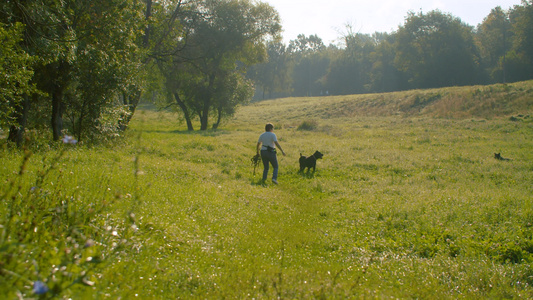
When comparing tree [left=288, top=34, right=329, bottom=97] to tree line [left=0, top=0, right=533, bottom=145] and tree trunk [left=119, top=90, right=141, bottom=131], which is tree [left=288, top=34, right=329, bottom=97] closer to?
tree line [left=0, top=0, right=533, bottom=145]

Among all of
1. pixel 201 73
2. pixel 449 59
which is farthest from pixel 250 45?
pixel 449 59

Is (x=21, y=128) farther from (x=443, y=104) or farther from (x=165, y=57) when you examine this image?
(x=443, y=104)

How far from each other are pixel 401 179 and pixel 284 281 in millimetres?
12035

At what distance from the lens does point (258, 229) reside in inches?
331

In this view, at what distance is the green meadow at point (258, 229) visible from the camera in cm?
402

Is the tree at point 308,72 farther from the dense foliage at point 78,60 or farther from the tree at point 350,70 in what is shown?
the dense foliage at point 78,60

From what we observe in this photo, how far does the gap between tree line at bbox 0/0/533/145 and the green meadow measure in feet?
9.12

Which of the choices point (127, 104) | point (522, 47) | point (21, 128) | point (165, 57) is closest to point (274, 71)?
point (522, 47)

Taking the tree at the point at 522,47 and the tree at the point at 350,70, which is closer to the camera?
the tree at the point at 522,47

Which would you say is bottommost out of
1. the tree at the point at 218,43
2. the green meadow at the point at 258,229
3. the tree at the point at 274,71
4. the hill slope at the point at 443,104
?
the green meadow at the point at 258,229

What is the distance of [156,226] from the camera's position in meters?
6.40

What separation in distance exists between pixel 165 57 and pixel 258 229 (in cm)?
2380

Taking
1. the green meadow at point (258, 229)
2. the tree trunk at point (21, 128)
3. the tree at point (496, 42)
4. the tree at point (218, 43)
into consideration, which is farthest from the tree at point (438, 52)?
the tree trunk at point (21, 128)

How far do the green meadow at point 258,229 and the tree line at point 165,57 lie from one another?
278 cm
